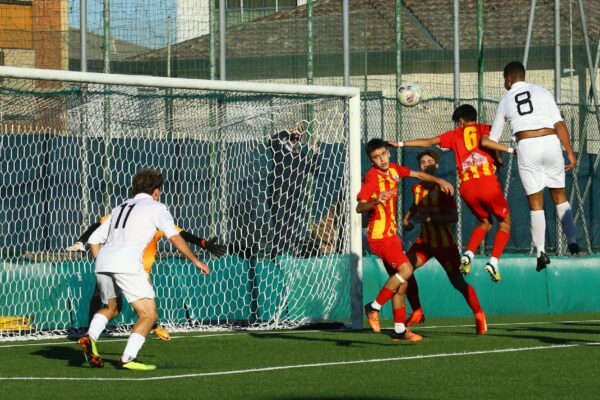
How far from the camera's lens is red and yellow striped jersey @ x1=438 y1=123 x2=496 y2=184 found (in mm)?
13508

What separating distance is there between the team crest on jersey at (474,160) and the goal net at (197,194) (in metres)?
1.82

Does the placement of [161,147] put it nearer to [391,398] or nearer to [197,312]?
[197,312]

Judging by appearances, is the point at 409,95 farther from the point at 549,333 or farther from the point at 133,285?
the point at 133,285

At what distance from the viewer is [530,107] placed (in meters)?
12.9

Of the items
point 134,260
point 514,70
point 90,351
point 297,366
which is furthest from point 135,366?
point 514,70

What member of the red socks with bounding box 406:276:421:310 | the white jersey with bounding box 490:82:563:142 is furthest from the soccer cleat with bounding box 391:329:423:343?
the white jersey with bounding box 490:82:563:142

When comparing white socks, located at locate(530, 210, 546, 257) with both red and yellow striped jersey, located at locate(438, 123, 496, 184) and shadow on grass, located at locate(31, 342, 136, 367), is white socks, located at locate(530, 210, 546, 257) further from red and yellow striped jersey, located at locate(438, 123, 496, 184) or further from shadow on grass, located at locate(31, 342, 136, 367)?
shadow on grass, located at locate(31, 342, 136, 367)

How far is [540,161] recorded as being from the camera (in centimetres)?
1309

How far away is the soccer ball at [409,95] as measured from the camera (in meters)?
17.5

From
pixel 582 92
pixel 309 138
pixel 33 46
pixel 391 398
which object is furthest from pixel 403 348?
pixel 582 92

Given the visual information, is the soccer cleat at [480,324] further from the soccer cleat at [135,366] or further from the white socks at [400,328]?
the soccer cleat at [135,366]

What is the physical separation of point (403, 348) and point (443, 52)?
29.1 ft

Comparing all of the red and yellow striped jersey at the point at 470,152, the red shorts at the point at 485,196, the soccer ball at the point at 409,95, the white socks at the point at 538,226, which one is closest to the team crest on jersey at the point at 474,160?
the red and yellow striped jersey at the point at 470,152

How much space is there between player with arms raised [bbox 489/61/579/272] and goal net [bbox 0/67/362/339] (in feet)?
8.07
